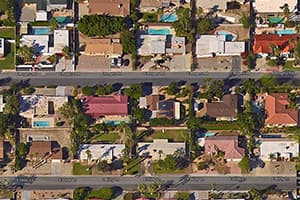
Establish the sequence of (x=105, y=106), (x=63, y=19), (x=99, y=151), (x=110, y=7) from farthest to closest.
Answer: (x=63, y=19), (x=110, y=7), (x=105, y=106), (x=99, y=151)

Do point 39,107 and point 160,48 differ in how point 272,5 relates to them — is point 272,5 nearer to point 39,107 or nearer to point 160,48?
point 160,48

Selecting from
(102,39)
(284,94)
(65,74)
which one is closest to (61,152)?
(65,74)

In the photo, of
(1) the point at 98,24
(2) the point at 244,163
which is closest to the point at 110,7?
(1) the point at 98,24

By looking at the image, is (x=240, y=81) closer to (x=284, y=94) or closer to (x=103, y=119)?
(x=284, y=94)

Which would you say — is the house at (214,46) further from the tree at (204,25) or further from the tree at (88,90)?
the tree at (88,90)

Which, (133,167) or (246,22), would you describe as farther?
(246,22)

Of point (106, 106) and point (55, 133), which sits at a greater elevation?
point (106, 106)
